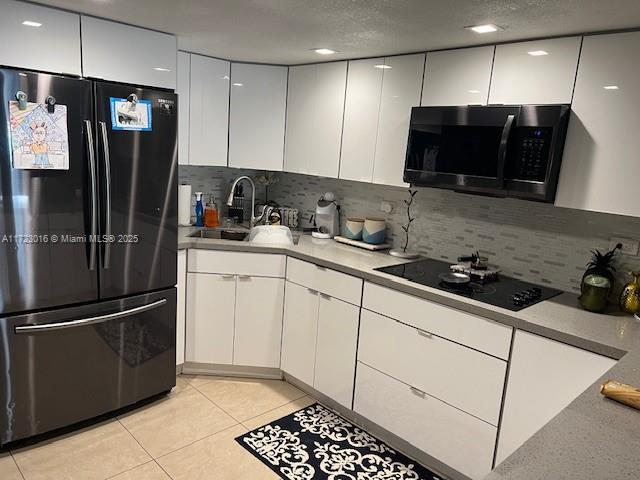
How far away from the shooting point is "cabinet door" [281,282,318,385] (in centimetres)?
287

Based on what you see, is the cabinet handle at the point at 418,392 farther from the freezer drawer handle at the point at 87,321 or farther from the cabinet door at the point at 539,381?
the freezer drawer handle at the point at 87,321

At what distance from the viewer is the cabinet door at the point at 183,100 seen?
10.1ft

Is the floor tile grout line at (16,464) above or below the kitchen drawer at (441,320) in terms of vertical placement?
below

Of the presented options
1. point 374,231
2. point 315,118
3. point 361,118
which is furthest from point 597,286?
point 315,118

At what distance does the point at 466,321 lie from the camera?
212cm

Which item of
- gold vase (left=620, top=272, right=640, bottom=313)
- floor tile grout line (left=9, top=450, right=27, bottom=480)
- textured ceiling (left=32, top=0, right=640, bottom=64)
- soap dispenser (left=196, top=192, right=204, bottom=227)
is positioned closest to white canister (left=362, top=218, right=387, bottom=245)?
textured ceiling (left=32, top=0, right=640, bottom=64)

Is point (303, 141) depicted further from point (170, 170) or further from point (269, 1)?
point (269, 1)

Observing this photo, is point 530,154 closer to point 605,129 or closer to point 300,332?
point 605,129

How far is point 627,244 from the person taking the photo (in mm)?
2184

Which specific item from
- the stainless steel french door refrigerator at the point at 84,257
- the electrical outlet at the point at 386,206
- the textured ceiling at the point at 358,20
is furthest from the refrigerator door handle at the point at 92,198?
the electrical outlet at the point at 386,206

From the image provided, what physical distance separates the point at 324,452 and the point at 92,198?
1.73 metres

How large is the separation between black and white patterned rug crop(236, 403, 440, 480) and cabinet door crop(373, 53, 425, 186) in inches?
57.7

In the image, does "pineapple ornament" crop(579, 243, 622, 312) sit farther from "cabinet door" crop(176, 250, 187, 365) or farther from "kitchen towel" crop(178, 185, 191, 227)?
"kitchen towel" crop(178, 185, 191, 227)

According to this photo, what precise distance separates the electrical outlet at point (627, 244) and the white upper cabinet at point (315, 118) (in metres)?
1.63
